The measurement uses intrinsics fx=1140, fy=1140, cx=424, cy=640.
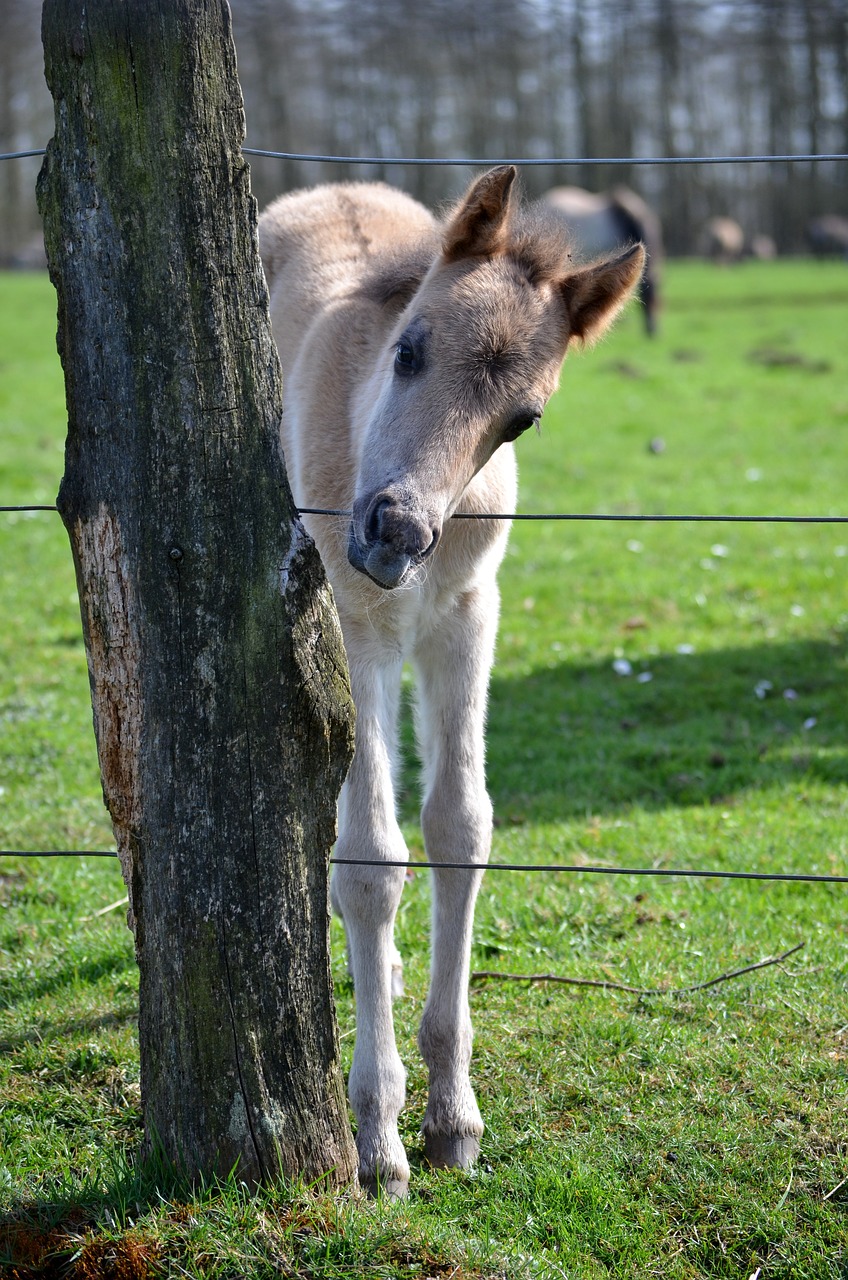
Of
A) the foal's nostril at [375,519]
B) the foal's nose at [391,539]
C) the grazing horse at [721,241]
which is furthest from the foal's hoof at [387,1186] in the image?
the grazing horse at [721,241]

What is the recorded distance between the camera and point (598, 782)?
5.16 metres

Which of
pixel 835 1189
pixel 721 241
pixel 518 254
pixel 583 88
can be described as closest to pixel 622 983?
pixel 835 1189

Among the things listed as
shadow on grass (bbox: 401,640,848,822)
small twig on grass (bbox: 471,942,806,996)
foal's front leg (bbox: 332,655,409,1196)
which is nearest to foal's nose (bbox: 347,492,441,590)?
foal's front leg (bbox: 332,655,409,1196)

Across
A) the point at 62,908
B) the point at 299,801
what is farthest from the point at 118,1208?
the point at 62,908

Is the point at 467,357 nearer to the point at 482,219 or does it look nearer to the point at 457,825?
the point at 482,219

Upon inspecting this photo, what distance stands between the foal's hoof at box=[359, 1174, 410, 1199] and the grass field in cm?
9

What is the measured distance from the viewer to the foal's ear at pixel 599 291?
3.04 m

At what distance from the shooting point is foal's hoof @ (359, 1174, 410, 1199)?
2.79m

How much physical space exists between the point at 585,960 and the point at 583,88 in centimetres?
4282

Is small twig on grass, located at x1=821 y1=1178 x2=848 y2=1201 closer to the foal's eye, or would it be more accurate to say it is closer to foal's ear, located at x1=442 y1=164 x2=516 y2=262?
the foal's eye

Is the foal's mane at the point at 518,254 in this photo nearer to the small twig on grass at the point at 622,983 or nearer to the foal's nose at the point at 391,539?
the foal's nose at the point at 391,539

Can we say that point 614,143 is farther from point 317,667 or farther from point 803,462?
point 317,667

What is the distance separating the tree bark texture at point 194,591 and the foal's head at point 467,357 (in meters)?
0.27

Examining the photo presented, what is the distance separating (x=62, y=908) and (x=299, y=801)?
206 cm
